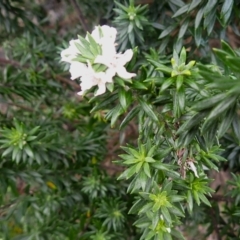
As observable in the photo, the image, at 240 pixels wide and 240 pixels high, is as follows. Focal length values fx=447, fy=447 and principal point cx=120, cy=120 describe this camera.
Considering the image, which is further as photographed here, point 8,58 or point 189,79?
point 8,58

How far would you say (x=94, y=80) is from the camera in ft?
3.39

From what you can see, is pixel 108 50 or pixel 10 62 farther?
pixel 10 62

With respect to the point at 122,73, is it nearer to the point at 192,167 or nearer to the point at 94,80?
the point at 94,80

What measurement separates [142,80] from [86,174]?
3.01 ft

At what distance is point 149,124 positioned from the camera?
48.6 inches

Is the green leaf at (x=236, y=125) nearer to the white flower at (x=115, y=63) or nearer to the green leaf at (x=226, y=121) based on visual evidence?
the green leaf at (x=226, y=121)

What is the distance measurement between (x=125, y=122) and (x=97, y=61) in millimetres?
267

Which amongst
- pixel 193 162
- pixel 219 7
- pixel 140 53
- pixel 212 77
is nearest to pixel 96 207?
pixel 140 53

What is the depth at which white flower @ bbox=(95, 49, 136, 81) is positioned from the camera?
3.33ft

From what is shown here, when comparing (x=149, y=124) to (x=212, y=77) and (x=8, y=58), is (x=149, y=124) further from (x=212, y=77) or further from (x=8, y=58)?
(x=8, y=58)

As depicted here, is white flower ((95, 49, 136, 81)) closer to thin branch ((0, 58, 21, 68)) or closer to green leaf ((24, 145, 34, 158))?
green leaf ((24, 145, 34, 158))

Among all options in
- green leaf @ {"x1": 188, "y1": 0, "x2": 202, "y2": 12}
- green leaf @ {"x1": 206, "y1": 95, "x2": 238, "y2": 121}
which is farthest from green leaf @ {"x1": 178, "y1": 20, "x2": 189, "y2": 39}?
green leaf @ {"x1": 206, "y1": 95, "x2": 238, "y2": 121}

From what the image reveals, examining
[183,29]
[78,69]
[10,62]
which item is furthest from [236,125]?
[10,62]

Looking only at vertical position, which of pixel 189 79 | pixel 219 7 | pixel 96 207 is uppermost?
pixel 189 79
